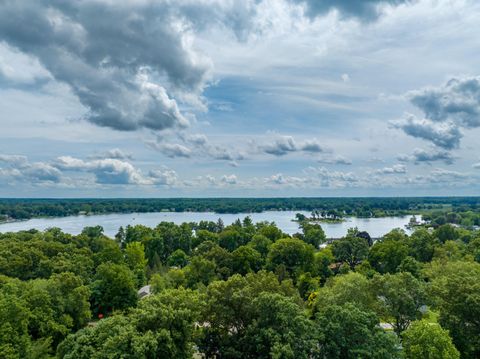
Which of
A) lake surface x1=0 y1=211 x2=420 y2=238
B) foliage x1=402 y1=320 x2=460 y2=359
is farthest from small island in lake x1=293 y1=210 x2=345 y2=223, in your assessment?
foliage x1=402 y1=320 x2=460 y2=359

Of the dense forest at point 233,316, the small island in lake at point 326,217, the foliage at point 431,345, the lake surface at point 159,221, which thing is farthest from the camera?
the small island in lake at point 326,217

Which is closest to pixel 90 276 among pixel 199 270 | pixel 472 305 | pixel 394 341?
pixel 199 270

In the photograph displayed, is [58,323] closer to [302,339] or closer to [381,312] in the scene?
[302,339]

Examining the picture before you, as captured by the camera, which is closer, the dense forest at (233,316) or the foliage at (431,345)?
the foliage at (431,345)

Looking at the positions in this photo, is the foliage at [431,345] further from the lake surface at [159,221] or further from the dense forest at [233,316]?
the lake surface at [159,221]

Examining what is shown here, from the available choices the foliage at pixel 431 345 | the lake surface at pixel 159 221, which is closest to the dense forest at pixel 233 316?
the foliage at pixel 431 345

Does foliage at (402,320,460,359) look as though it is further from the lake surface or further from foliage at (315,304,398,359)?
the lake surface

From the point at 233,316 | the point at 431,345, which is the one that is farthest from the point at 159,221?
the point at 431,345

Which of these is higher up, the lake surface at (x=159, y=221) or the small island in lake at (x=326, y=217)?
the small island in lake at (x=326, y=217)

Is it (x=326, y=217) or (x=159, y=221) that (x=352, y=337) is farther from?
(x=326, y=217)

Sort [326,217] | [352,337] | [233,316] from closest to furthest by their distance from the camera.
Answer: [352,337], [233,316], [326,217]

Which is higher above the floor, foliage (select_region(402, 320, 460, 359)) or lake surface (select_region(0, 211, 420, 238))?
foliage (select_region(402, 320, 460, 359))
